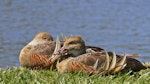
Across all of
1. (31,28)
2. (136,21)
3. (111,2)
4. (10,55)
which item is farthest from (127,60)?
(111,2)

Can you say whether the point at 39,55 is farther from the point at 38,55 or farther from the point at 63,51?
the point at 63,51

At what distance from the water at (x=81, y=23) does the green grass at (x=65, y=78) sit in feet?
15.0

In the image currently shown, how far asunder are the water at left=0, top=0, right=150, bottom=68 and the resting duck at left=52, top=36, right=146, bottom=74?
413 cm

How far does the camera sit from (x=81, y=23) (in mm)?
19062

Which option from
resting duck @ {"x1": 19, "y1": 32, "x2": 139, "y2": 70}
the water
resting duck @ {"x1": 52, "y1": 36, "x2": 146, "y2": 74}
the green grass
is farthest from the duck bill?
the water

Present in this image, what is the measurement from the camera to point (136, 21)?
19.2 meters

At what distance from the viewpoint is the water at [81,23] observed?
14.9 metres

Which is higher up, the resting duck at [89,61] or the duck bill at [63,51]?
the duck bill at [63,51]

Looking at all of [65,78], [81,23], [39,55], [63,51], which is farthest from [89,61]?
[81,23]

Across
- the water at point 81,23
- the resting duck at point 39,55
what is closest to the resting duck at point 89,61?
the resting duck at point 39,55

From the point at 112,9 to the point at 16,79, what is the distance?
15.7 meters

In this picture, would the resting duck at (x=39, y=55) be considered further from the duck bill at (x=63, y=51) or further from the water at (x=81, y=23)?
the water at (x=81, y=23)

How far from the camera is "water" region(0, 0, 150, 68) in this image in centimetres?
1486

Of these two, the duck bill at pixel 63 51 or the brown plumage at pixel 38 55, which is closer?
the duck bill at pixel 63 51
